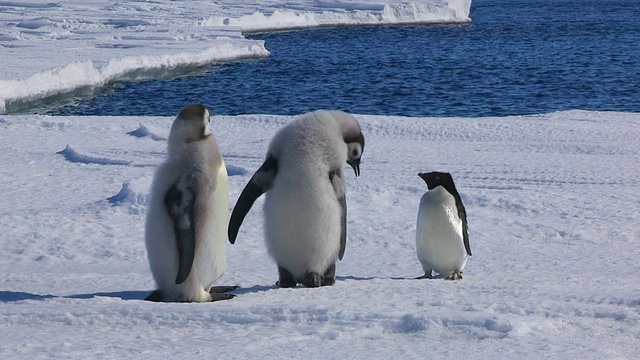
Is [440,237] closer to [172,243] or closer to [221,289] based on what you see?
[221,289]

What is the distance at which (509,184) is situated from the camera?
568 centimetres

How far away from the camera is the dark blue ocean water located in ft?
50.7

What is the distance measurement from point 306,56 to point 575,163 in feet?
57.4

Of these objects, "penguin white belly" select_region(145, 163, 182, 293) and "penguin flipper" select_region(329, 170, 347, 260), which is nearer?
"penguin white belly" select_region(145, 163, 182, 293)

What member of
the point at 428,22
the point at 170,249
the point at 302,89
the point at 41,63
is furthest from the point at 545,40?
the point at 170,249

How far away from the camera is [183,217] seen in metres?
3.02

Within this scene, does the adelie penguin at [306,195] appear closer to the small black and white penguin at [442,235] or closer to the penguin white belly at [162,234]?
the penguin white belly at [162,234]

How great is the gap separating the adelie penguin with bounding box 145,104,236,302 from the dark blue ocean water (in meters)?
10.6

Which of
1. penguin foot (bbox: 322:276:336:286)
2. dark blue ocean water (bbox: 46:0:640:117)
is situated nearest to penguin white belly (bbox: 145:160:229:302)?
penguin foot (bbox: 322:276:336:286)

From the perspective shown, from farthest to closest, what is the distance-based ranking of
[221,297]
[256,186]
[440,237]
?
[440,237] → [256,186] → [221,297]

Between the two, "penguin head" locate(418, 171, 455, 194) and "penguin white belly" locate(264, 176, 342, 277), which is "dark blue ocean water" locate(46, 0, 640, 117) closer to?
"penguin head" locate(418, 171, 455, 194)

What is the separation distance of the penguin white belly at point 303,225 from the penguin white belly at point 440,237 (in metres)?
0.61

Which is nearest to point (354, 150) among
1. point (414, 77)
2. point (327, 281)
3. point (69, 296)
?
point (327, 281)

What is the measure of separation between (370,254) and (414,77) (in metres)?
15.6
